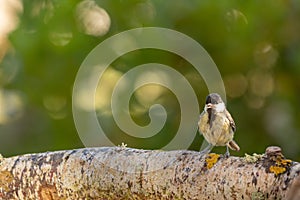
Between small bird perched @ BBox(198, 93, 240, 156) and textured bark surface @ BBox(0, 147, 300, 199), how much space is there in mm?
86

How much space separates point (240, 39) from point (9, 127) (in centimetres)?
156

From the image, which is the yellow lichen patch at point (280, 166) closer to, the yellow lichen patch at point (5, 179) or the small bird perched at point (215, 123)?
the small bird perched at point (215, 123)

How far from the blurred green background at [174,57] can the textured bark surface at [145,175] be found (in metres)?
1.34

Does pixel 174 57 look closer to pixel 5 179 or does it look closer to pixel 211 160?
pixel 5 179

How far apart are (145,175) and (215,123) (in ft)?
0.75

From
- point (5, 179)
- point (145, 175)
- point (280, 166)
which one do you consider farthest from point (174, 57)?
point (280, 166)

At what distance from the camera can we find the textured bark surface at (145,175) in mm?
1453

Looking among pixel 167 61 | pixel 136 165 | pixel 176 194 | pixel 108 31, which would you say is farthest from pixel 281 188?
pixel 108 31

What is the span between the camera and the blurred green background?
3.23 metres

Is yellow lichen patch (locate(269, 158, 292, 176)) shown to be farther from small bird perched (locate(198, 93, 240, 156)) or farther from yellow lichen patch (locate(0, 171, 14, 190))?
yellow lichen patch (locate(0, 171, 14, 190))

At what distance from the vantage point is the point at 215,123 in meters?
1.67

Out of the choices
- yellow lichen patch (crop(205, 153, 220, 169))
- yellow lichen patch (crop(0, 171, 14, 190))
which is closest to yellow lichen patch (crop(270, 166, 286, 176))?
yellow lichen patch (crop(205, 153, 220, 169))

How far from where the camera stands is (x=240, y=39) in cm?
327

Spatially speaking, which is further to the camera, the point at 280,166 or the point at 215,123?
the point at 215,123
